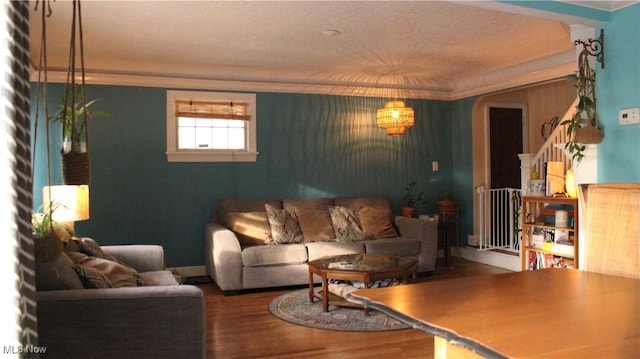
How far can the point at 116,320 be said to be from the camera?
242 centimetres

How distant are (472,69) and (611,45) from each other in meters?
2.69

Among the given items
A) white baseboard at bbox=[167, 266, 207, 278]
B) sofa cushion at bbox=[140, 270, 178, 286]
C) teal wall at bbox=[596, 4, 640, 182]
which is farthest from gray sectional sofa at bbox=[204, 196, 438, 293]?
teal wall at bbox=[596, 4, 640, 182]

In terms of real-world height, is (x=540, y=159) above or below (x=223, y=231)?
above

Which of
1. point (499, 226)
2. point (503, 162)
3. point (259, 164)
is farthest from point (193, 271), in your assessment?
point (503, 162)

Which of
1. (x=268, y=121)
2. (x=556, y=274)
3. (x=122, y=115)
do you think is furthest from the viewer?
(x=268, y=121)

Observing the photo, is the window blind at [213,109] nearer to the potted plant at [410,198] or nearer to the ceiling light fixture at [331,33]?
the ceiling light fixture at [331,33]

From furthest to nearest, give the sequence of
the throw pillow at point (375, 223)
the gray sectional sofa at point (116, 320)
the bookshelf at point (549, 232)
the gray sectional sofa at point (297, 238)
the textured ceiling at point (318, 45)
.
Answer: the throw pillow at point (375, 223) → the gray sectional sofa at point (297, 238) → the bookshelf at point (549, 232) → the textured ceiling at point (318, 45) → the gray sectional sofa at point (116, 320)

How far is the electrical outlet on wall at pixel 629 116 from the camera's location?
3454 millimetres

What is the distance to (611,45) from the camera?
3.64 meters

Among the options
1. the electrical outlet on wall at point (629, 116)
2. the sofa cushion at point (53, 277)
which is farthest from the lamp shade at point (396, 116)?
the sofa cushion at point (53, 277)

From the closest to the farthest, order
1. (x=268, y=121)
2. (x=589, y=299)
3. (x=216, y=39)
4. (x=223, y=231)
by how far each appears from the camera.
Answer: (x=589, y=299) < (x=216, y=39) < (x=223, y=231) < (x=268, y=121)

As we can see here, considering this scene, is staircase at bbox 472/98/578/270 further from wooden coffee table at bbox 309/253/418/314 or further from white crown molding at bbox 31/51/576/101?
wooden coffee table at bbox 309/253/418/314

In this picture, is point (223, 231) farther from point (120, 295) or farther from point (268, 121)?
point (120, 295)

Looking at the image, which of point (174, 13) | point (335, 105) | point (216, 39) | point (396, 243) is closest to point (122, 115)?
point (216, 39)
